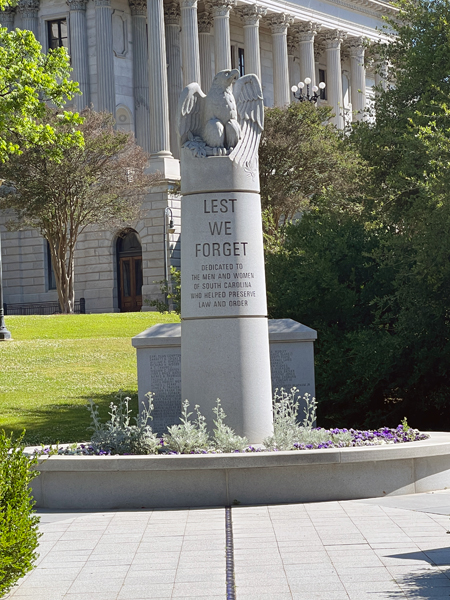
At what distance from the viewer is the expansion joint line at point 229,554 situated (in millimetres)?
6916

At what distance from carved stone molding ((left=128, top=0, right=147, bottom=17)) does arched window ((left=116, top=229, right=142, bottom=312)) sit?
48.1ft

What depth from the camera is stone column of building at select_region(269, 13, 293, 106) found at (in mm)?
65438

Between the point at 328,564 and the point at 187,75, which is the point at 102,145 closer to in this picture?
the point at 187,75

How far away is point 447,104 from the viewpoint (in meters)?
20.1

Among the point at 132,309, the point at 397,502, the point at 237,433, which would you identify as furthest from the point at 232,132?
the point at 132,309

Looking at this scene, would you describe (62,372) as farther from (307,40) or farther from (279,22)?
(307,40)

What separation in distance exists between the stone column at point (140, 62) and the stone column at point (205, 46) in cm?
448

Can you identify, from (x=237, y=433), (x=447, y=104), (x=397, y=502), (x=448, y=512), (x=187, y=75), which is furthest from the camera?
(x=187, y=75)

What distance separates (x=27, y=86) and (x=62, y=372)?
736 cm

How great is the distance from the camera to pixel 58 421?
1881 cm

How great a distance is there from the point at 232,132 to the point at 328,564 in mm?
6152

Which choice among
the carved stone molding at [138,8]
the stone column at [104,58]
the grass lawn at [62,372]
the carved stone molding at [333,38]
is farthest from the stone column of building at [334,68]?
the grass lawn at [62,372]

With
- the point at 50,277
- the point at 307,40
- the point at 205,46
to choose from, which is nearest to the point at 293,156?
the point at 205,46

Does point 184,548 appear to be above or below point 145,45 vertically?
below
